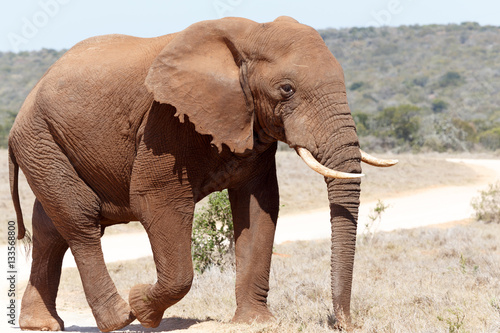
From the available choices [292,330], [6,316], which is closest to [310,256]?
[6,316]

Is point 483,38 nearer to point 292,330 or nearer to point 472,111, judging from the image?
point 472,111

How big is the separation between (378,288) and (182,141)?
3381mm

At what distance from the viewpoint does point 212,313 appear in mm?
7637

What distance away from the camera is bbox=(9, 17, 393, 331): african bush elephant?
17.5 feet

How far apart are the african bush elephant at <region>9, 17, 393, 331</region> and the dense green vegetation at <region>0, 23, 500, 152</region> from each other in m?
34.3

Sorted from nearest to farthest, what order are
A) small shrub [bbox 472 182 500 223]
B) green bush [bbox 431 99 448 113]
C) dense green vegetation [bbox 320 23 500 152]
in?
1. small shrub [bbox 472 182 500 223]
2. dense green vegetation [bbox 320 23 500 152]
3. green bush [bbox 431 99 448 113]

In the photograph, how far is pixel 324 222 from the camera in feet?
59.1

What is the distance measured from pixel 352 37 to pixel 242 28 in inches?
4165

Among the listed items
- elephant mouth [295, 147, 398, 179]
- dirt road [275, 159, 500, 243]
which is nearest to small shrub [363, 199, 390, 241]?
dirt road [275, 159, 500, 243]

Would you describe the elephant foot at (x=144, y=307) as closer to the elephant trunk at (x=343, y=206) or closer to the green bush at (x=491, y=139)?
the elephant trunk at (x=343, y=206)

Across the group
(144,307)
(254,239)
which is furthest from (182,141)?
(144,307)

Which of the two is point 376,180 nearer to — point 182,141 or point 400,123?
point 182,141

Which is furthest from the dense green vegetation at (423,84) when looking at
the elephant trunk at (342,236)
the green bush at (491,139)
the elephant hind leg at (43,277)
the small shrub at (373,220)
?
the elephant trunk at (342,236)

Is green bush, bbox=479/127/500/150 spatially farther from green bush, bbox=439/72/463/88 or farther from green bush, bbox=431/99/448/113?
green bush, bbox=439/72/463/88
